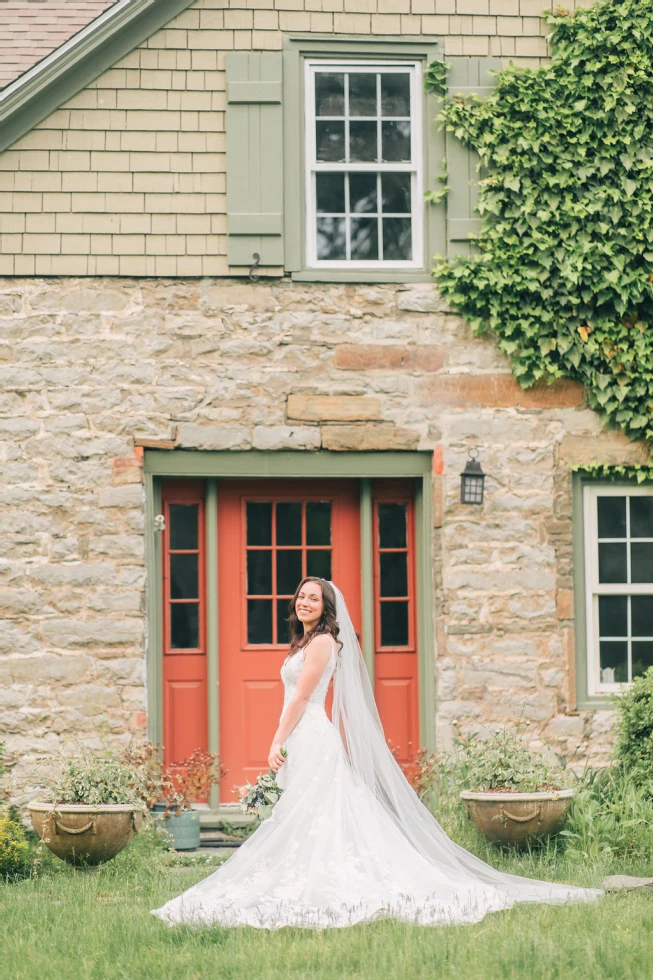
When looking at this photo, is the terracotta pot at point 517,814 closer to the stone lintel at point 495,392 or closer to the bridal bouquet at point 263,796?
the bridal bouquet at point 263,796

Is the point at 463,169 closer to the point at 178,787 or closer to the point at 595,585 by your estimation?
the point at 595,585

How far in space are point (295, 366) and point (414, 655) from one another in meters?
2.41

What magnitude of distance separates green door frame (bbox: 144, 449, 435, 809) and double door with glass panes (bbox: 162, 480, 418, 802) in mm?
109

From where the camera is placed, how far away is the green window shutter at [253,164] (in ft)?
30.4

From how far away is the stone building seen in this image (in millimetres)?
9078

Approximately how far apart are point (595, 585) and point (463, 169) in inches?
131

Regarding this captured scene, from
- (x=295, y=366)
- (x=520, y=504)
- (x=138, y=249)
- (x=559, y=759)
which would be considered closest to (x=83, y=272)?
(x=138, y=249)

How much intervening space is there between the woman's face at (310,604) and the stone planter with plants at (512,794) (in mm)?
1804

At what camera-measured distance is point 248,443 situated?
9.20 meters

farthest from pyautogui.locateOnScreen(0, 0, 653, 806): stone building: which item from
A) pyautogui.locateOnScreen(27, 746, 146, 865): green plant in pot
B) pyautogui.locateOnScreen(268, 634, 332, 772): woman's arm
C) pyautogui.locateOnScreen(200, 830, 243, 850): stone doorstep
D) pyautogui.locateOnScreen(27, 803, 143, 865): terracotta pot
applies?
pyautogui.locateOnScreen(268, 634, 332, 772): woman's arm

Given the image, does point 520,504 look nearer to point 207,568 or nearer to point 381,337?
point 381,337

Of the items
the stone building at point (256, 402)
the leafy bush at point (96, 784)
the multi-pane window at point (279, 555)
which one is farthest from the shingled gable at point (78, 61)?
→ the leafy bush at point (96, 784)

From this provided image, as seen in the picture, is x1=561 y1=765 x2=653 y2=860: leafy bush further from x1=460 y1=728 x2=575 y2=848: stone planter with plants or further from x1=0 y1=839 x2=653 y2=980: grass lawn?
x1=0 y1=839 x2=653 y2=980: grass lawn

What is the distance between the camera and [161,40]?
366 inches
